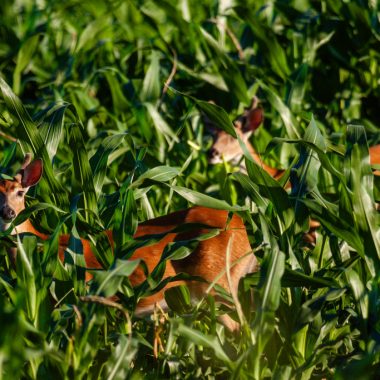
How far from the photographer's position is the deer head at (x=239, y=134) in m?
6.32

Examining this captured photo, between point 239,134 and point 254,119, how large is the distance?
158 millimetres

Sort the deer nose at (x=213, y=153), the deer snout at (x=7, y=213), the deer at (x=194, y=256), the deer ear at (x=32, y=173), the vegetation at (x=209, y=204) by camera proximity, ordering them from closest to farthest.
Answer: the vegetation at (x=209, y=204) → the deer ear at (x=32, y=173) → the deer snout at (x=7, y=213) → the deer at (x=194, y=256) → the deer nose at (x=213, y=153)

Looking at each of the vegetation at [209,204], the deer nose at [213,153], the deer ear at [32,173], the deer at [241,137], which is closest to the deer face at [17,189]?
the deer ear at [32,173]

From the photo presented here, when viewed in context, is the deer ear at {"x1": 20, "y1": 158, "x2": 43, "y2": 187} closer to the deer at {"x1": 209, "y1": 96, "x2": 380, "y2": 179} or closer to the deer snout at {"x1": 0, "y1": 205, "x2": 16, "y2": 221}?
the deer snout at {"x1": 0, "y1": 205, "x2": 16, "y2": 221}

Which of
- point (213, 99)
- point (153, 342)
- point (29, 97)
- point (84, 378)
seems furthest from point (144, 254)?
point (29, 97)

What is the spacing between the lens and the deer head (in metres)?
6.32

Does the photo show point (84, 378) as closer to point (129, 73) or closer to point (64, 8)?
point (129, 73)

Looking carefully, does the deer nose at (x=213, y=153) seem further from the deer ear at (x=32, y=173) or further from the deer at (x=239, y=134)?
the deer ear at (x=32, y=173)

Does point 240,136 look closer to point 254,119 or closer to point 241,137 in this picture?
point 241,137

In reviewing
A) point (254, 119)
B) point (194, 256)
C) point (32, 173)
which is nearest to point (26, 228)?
point (32, 173)

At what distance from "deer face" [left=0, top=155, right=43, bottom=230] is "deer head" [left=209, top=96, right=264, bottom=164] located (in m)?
2.36

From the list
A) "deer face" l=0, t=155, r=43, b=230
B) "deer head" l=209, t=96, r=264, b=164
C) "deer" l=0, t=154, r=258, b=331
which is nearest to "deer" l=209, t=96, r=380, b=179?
"deer head" l=209, t=96, r=264, b=164

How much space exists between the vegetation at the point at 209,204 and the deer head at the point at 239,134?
0.10 m

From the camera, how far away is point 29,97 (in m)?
7.72
